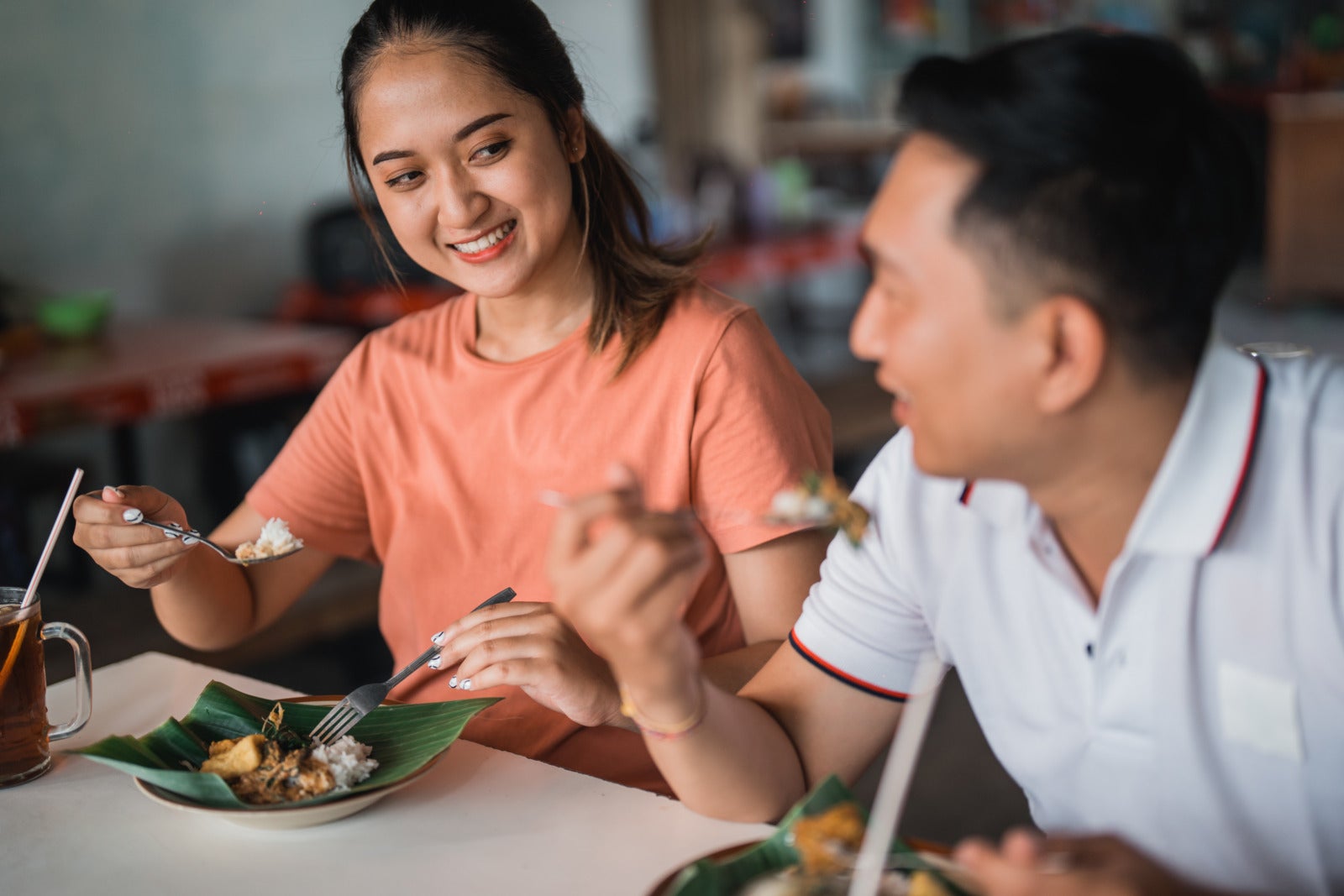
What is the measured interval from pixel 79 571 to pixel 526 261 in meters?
3.10

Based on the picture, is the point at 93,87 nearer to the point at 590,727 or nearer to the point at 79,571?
the point at 79,571

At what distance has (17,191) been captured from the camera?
4.31 m

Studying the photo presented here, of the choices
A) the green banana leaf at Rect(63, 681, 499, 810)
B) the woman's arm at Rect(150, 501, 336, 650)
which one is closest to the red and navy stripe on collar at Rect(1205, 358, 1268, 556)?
the green banana leaf at Rect(63, 681, 499, 810)

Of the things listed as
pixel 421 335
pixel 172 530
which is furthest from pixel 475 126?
pixel 172 530

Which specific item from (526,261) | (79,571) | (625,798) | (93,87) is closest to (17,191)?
(93,87)

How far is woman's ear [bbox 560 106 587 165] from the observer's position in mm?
1655

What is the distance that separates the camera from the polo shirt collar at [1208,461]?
0.98m

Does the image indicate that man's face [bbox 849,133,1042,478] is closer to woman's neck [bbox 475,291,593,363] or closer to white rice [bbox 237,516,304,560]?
woman's neck [bbox 475,291,593,363]

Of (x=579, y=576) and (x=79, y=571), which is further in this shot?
(x=79, y=571)

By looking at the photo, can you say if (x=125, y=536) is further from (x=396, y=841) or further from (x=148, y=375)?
(x=148, y=375)

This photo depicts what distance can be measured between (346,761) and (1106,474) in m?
0.76

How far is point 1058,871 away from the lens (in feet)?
2.60

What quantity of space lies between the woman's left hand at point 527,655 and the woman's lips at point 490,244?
0.49 m

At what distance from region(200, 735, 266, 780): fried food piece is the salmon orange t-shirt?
0.29 metres
